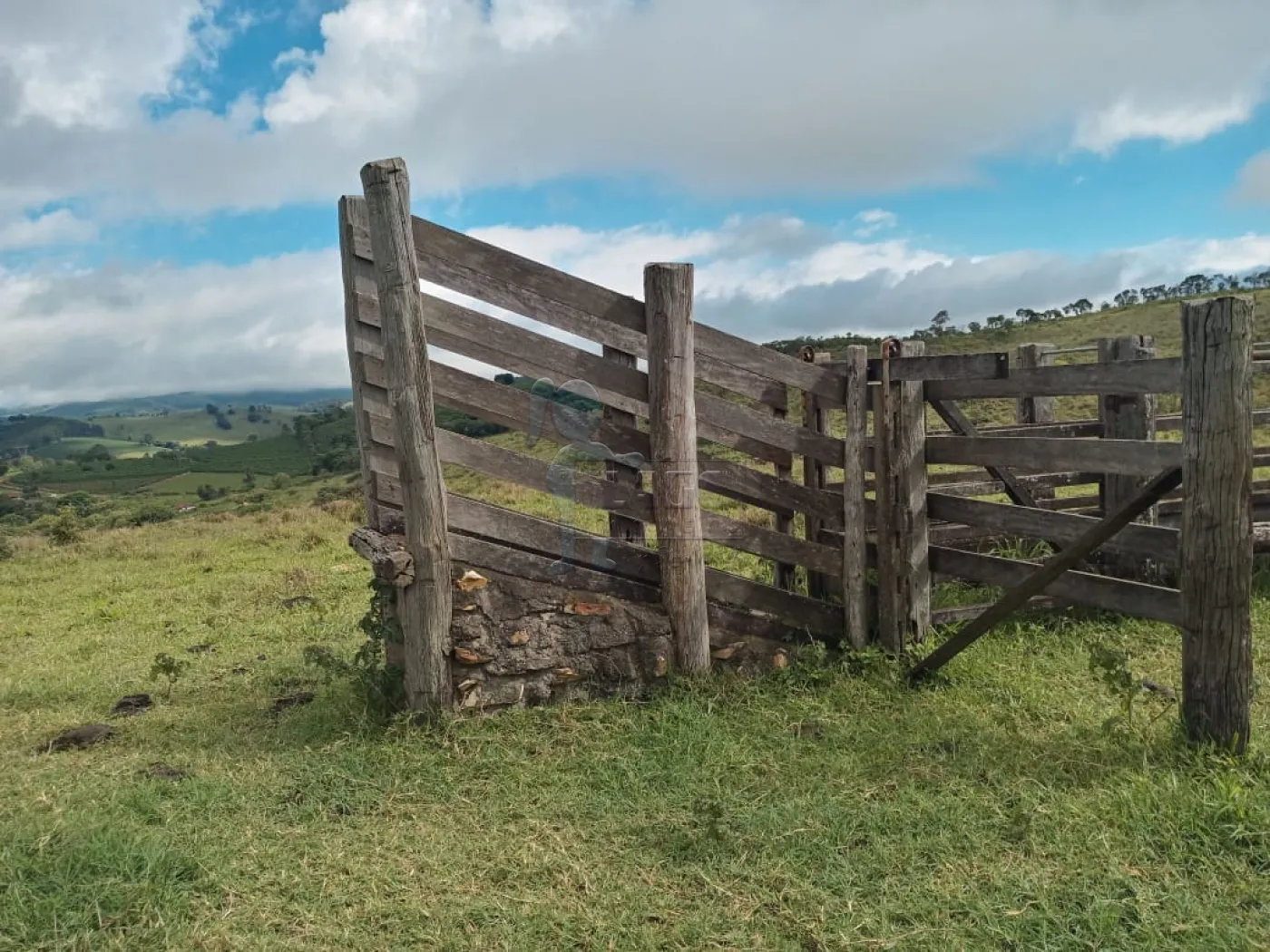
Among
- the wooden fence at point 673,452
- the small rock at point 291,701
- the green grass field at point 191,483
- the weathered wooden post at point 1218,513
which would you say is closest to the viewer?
the weathered wooden post at point 1218,513

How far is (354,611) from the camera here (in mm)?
9453

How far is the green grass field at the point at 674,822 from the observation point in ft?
11.5

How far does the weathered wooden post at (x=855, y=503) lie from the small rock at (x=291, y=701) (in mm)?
3982

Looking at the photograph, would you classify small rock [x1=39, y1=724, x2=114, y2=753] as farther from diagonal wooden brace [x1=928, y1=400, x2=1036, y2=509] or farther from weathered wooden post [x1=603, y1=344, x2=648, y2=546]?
diagonal wooden brace [x1=928, y1=400, x2=1036, y2=509]

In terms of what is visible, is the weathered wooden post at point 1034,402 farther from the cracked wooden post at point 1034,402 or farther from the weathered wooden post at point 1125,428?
the weathered wooden post at point 1125,428

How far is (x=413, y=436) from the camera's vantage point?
531 cm

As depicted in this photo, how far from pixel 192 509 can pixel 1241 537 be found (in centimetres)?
3831

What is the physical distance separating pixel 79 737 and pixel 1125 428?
327 inches

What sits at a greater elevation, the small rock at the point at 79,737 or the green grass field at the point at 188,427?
the green grass field at the point at 188,427

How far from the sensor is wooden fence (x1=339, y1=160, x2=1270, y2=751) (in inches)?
205

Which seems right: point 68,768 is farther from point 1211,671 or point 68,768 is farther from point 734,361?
point 1211,671

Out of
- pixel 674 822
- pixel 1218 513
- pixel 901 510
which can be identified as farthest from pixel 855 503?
pixel 674 822

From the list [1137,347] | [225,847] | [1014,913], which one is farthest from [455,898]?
[1137,347]

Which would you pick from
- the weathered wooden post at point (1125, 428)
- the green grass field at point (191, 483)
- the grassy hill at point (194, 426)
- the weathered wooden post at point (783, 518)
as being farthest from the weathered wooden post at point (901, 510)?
the grassy hill at point (194, 426)
